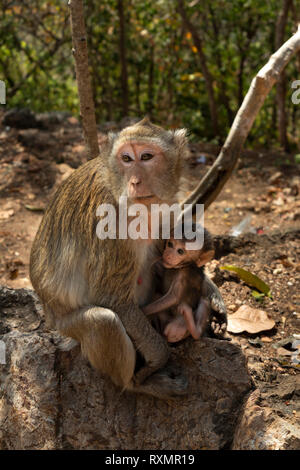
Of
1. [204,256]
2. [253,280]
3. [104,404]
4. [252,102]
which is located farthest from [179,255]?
[253,280]

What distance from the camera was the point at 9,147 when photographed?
816cm

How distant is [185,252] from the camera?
11.7 feet

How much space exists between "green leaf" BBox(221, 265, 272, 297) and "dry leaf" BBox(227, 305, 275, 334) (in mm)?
329

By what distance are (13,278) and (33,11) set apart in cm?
640

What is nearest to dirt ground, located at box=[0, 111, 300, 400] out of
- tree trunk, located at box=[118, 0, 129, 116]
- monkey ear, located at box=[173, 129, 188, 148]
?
monkey ear, located at box=[173, 129, 188, 148]

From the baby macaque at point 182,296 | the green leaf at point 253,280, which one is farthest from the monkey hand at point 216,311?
the green leaf at point 253,280

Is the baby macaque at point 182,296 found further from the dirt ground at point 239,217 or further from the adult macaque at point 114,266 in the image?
the dirt ground at point 239,217

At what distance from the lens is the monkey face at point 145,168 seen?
10.5 ft

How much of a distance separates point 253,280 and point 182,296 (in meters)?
1.48

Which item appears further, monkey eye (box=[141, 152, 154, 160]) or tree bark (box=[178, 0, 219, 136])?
tree bark (box=[178, 0, 219, 136])

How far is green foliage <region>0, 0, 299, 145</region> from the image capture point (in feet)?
29.6

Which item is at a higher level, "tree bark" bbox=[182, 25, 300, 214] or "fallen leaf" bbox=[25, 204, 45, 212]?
"tree bark" bbox=[182, 25, 300, 214]

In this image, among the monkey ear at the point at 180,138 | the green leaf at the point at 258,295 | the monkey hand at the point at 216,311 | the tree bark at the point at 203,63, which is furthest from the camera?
the tree bark at the point at 203,63
